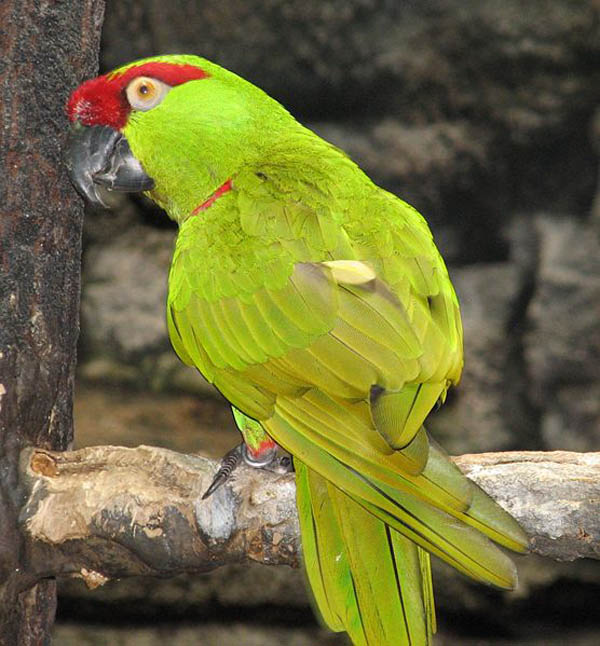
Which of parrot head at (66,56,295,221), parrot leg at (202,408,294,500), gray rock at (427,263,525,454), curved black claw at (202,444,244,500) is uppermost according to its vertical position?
parrot head at (66,56,295,221)

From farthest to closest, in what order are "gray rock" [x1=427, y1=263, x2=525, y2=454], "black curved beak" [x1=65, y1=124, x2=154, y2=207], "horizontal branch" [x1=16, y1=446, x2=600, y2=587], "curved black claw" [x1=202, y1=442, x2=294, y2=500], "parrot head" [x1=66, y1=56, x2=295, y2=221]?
"gray rock" [x1=427, y1=263, x2=525, y2=454] < "parrot head" [x1=66, y1=56, x2=295, y2=221] < "black curved beak" [x1=65, y1=124, x2=154, y2=207] < "curved black claw" [x1=202, y1=442, x2=294, y2=500] < "horizontal branch" [x1=16, y1=446, x2=600, y2=587]

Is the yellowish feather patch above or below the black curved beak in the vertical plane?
below

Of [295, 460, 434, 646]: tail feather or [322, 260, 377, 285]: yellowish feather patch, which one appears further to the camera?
[322, 260, 377, 285]: yellowish feather patch

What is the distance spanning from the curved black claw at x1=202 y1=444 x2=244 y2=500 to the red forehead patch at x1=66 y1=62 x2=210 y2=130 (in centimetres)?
70

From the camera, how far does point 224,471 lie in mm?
1703

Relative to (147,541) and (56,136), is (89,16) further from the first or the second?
(147,541)

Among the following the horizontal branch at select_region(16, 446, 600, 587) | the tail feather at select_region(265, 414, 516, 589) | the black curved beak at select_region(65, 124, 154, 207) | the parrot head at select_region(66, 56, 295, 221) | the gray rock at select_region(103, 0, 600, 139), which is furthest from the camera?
the gray rock at select_region(103, 0, 600, 139)

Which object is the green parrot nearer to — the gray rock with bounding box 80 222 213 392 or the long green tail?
the long green tail

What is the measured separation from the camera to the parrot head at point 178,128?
1900mm

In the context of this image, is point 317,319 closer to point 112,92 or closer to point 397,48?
point 112,92

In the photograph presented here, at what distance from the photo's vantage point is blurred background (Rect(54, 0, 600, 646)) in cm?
351

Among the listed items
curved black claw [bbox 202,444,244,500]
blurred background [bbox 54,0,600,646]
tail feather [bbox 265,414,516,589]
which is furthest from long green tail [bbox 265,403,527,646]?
blurred background [bbox 54,0,600,646]

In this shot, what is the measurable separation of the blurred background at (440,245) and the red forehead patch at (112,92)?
1.72m

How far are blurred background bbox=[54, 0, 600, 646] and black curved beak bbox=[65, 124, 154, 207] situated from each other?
170 cm
